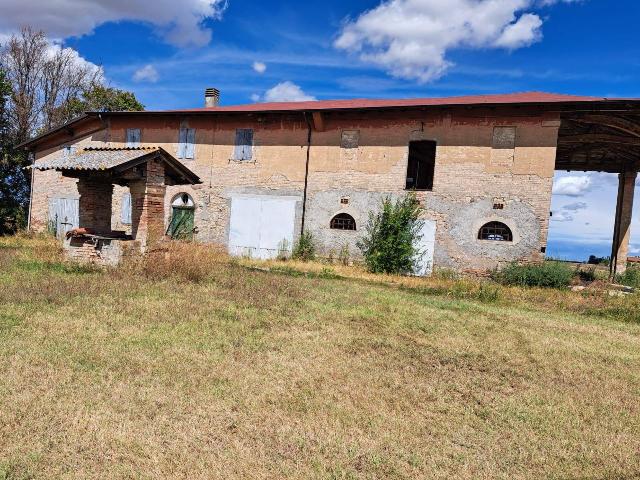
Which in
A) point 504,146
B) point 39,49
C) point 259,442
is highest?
point 39,49

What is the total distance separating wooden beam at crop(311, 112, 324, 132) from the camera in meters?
16.3

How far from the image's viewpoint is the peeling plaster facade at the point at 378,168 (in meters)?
14.2

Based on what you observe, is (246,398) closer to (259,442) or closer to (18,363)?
(259,442)

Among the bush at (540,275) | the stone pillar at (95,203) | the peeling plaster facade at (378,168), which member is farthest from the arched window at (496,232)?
the stone pillar at (95,203)

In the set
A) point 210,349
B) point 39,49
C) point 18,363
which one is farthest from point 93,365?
point 39,49

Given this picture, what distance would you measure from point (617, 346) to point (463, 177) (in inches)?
342

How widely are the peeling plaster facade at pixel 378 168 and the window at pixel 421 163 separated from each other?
3.24ft

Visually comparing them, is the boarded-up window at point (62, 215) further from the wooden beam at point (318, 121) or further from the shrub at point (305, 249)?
the wooden beam at point (318, 121)

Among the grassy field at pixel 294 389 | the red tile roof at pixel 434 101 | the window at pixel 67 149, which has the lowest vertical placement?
the grassy field at pixel 294 389

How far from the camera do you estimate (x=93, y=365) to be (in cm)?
459

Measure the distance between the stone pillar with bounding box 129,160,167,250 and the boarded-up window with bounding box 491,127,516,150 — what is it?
413 inches

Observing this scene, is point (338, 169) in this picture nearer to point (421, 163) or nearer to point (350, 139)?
point (350, 139)

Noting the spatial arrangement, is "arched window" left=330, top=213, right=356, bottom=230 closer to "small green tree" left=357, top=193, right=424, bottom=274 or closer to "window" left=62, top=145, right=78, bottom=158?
"small green tree" left=357, top=193, right=424, bottom=274

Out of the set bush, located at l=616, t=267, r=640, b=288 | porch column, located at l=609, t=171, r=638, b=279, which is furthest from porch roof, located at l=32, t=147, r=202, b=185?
porch column, located at l=609, t=171, r=638, b=279
